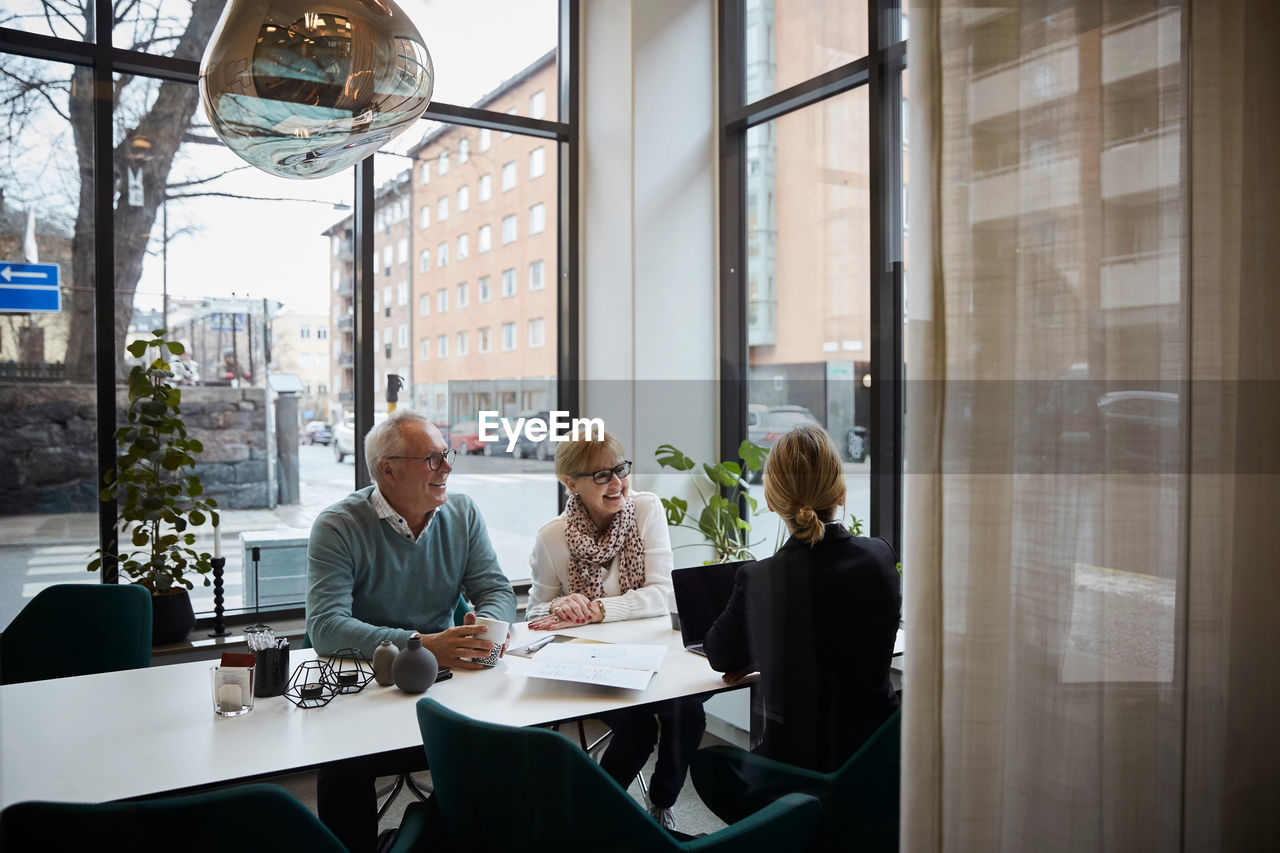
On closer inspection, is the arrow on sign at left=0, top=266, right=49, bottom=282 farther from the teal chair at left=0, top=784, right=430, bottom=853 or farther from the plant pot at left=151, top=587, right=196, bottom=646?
the teal chair at left=0, top=784, right=430, bottom=853

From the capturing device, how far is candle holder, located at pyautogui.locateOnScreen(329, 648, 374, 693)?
204cm

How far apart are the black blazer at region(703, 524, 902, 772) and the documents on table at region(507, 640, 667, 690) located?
320 millimetres

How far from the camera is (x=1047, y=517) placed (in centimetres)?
131

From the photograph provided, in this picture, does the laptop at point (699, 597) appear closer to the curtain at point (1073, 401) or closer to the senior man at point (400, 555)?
the senior man at point (400, 555)

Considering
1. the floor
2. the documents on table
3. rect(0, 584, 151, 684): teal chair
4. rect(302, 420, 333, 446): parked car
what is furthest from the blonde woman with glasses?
rect(302, 420, 333, 446): parked car

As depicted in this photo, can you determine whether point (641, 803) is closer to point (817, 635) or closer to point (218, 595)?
point (817, 635)

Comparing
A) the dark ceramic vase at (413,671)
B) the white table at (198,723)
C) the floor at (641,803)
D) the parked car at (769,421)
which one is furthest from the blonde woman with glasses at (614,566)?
the parked car at (769,421)

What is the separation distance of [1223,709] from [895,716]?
0.63 meters

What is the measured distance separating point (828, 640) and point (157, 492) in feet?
8.70

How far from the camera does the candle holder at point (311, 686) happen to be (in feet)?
6.38

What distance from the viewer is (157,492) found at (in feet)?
10.9

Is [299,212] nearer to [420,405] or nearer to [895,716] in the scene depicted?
[420,405]

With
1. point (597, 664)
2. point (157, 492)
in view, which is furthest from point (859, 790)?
point (157, 492)

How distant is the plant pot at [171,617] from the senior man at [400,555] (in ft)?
3.92
